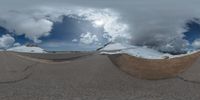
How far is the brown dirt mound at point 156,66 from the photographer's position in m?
13.8

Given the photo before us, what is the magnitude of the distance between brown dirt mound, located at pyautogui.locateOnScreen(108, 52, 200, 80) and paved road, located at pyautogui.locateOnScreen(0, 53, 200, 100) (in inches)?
13.7

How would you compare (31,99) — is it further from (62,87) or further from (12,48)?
(12,48)

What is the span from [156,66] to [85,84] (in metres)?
2.88

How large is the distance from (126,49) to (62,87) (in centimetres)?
472

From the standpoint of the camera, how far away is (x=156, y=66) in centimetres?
1422

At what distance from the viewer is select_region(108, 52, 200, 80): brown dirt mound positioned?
1381 centimetres

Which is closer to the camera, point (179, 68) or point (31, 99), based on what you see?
point (31, 99)

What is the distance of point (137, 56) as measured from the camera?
15016 mm

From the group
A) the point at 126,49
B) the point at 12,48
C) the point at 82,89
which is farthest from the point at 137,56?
the point at 12,48

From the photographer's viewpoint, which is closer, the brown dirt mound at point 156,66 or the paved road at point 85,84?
the paved road at point 85,84

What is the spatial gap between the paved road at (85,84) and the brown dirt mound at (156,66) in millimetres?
349

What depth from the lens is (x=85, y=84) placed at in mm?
12930

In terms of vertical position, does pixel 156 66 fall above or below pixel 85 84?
above

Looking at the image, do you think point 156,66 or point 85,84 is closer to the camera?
point 85,84
